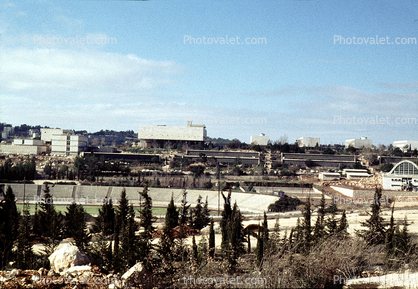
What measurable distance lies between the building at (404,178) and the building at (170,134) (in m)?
71.2

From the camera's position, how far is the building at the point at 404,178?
52781mm

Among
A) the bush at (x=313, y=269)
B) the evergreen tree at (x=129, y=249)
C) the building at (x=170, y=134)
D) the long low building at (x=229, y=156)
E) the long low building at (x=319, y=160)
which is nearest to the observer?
the bush at (x=313, y=269)

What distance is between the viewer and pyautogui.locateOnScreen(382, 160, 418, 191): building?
52.8 metres

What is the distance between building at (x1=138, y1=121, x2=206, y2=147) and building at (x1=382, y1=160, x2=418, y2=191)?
2802 inches

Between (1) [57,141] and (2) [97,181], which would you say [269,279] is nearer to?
(2) [97,181]

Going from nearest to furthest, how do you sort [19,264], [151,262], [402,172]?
[151,262] → [19,264] → [402,172]

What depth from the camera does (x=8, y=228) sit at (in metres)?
20.9

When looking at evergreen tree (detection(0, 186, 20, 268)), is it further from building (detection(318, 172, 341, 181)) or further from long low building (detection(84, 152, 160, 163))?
long low building (detection(84, 152, 160, 163))

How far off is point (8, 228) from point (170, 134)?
325ft

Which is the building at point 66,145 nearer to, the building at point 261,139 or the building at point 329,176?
the building at point 261,139

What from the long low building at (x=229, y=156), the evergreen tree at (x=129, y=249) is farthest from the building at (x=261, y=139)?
the evergreen tree at (x=129, y=249)

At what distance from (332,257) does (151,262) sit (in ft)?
18.8

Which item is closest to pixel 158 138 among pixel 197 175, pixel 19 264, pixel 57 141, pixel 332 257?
pixel 57 141

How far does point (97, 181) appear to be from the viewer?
223 ft
